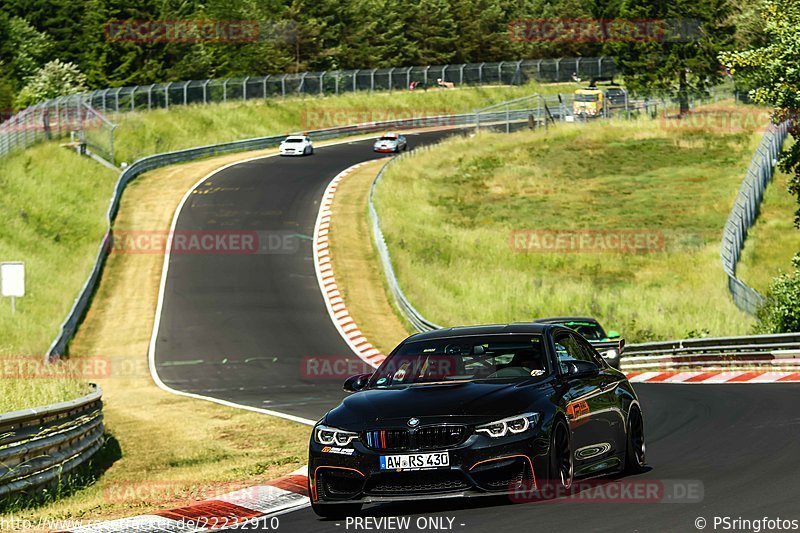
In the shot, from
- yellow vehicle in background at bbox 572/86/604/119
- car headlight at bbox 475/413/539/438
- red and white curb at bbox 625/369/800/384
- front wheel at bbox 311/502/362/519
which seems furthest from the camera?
yellow vehicle in background at bbox 572/86/604/119

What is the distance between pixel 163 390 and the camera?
29062mm

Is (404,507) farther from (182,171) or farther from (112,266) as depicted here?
(182,171)

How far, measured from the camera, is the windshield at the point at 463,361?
35.3 feet

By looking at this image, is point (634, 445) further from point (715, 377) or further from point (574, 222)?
point (574, 222)

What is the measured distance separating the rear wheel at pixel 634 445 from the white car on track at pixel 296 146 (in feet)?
203

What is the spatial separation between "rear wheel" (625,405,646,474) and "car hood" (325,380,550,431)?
1.77 m

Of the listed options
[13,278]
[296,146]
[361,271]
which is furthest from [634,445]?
[296,146]

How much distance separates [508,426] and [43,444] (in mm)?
6174

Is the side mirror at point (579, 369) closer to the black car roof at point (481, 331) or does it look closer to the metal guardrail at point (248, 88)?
the black car roof at point (481, 331)

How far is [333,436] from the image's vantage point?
32.8ft

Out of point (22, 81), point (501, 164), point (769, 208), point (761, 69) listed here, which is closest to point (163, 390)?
point (761, 69)

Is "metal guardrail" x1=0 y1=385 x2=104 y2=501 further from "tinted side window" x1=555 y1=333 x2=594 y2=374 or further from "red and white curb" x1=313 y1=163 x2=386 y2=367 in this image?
"red and white curb" x1=313 y1=163 x2=386 y2=367

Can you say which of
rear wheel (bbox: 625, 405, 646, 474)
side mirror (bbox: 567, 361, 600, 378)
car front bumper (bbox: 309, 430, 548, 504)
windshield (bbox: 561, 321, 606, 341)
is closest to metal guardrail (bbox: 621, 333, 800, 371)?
windshield (bbox: 561, 321, 606, 341)

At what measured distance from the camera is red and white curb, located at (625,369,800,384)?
81.9ft
